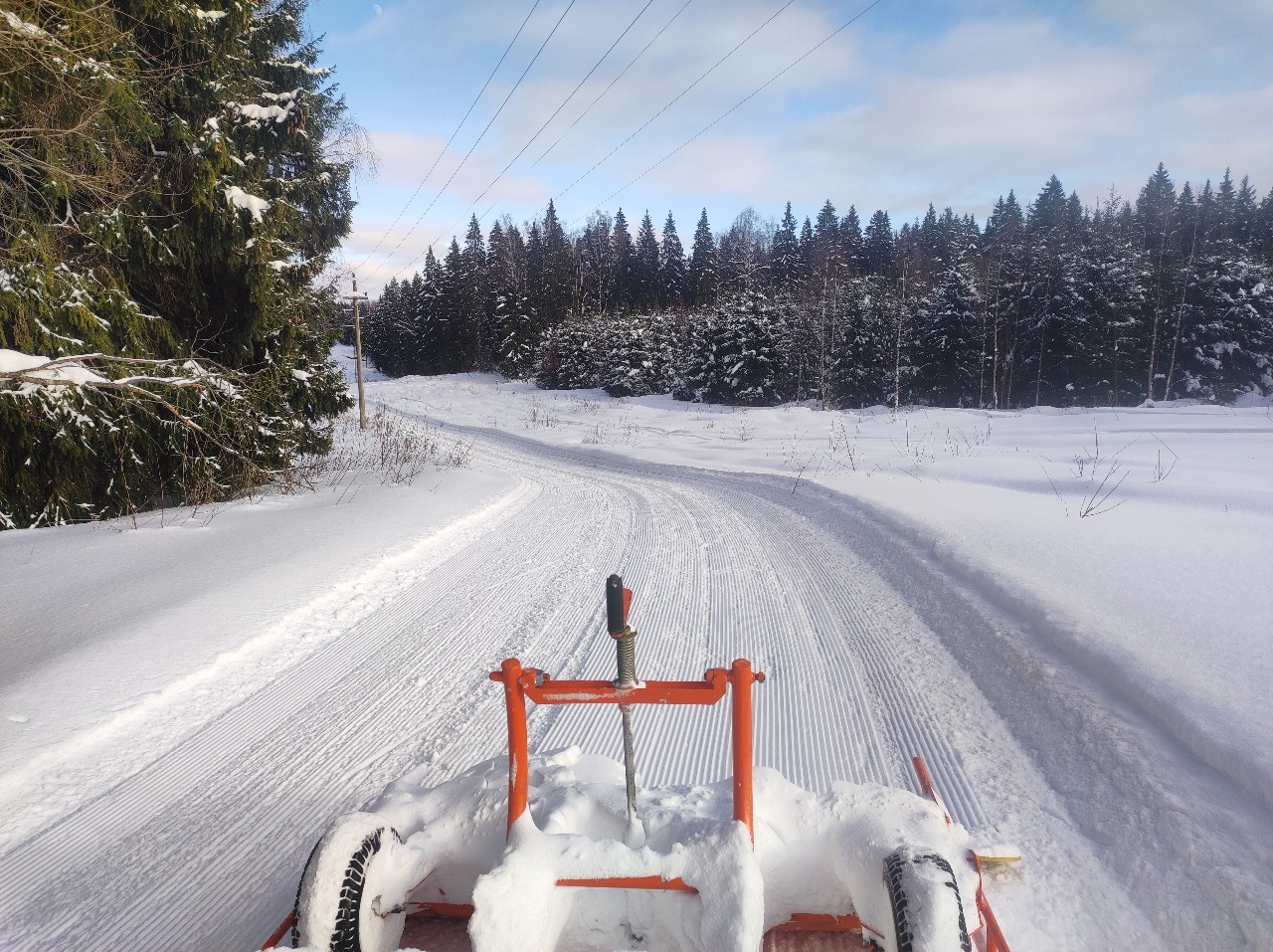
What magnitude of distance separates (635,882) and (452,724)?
186 centimetres

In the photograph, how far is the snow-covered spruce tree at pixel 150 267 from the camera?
4.99 meters

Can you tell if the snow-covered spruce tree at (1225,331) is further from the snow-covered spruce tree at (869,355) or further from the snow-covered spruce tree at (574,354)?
the snow-covered spruce tree at (574,354)

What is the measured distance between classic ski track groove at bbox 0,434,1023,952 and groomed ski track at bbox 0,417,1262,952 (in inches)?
0.4

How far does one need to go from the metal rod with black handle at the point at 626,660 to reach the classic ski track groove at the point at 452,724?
2.87ft

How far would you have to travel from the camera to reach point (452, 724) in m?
3.29

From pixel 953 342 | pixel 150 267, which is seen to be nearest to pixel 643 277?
pixel 953 342

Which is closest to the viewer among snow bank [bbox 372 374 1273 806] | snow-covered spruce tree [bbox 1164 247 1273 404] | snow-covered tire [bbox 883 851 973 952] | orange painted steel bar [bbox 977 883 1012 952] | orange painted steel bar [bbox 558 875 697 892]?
snow-covered tire [bbox 883 851 973 952]

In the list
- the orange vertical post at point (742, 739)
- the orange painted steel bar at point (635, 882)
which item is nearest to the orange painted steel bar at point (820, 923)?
the orange vertical post at point (742, 739)

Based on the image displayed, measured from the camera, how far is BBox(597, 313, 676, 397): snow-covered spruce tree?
41219 mm

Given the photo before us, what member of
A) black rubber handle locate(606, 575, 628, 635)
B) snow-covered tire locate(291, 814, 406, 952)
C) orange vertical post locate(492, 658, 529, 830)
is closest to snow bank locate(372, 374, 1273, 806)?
black rubber handle locate(606, 575, 628, 635)

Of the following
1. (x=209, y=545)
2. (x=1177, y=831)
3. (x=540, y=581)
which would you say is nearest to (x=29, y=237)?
(x=209, y=545)

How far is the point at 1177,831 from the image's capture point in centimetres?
219

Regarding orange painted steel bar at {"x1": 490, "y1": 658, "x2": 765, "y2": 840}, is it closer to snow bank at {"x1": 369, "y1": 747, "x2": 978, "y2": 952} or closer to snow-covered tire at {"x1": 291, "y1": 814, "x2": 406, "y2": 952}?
snow bank at {"x1": 369, "y1": 747, "x2": 978, "y2": 952}

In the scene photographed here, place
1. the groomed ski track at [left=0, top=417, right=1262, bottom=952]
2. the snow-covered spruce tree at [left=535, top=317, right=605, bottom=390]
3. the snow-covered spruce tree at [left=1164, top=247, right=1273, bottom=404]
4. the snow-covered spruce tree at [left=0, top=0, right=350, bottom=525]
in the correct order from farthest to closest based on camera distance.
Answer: the snow-covered spruce tree at [left=535, top=317, right=605, bottom=390], the snow-covered spruce tree at [left=1164, top=247, right=1273, bottom=404], the snow-covered spruce tree at [left=0, top=0, right=350, bottom=525], the groomed ski track at [left=0, top=417, right=1262, bottom=952]
